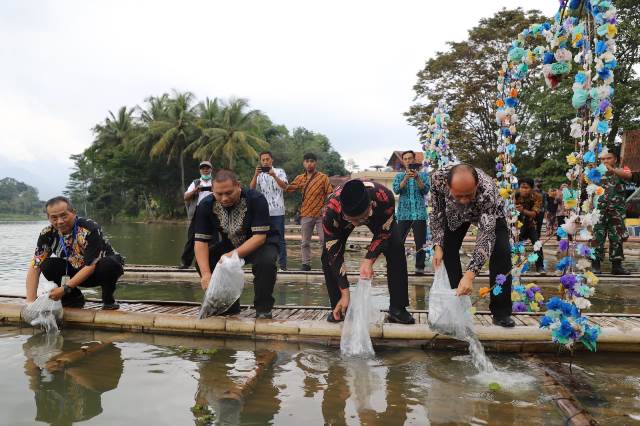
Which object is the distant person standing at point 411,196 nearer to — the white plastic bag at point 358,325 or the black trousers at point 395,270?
the black trousers at point 395,270

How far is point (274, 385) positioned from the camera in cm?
286

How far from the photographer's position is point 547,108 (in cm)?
→ 1731

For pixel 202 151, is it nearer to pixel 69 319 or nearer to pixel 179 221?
pixel 179 221

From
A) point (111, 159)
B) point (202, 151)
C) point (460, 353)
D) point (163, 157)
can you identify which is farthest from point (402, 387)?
point (111, 159)

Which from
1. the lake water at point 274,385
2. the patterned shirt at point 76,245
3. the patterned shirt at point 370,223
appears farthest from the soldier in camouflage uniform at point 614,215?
the patterned shirt at point 76,245

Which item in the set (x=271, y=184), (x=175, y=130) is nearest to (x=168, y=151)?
(x=175, y=130)

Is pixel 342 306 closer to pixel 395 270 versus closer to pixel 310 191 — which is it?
pixel 395 270

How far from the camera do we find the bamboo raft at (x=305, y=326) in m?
3.46

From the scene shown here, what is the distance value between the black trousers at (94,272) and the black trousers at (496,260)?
2737 mm

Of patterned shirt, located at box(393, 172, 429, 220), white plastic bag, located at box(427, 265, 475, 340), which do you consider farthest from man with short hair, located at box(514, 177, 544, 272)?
white plastic bag, located at box(427, 265, 475, 340)

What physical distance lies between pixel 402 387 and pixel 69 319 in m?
2.84

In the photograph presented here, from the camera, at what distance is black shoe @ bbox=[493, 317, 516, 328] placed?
358 centimetres

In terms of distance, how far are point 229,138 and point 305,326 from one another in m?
28.8

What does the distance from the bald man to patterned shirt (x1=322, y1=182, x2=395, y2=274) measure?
1.20ft
